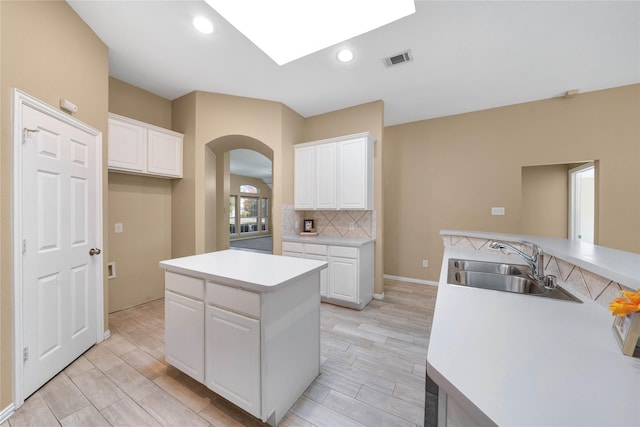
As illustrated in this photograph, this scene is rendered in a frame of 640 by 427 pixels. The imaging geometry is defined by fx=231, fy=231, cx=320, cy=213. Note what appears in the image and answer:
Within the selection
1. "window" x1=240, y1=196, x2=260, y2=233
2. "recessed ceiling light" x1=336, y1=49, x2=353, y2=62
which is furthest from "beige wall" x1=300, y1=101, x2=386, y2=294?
"window" x1=240, y1=196, x2=260, y2=233

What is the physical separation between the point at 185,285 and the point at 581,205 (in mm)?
5578

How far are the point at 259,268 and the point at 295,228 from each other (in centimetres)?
219

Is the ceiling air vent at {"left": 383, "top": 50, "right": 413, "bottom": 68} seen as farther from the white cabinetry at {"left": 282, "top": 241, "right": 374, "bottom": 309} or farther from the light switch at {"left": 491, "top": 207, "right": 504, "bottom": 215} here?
the light switch at {"left": 491, "top": 207, "right": 504, "bottom": 215}

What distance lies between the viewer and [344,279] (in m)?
3.01

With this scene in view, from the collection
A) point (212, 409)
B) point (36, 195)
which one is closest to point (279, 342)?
point (212, 409)

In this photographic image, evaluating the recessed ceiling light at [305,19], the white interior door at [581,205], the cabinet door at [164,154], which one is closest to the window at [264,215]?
the cabinet door at [164,154]

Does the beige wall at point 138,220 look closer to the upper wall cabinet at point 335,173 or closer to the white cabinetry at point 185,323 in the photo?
the white cabinetry at point 185,323

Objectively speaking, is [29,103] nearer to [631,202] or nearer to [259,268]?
[259,268]

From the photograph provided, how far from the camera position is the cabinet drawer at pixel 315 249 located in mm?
3148

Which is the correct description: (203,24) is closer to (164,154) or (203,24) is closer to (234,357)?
(164,154)

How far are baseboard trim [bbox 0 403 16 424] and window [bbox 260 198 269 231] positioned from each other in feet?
33.6

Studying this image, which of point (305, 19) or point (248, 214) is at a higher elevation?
point (305, 19)

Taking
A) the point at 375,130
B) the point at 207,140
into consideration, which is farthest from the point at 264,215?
the point at 375,130

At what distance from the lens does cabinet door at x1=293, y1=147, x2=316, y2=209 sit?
354 cm
